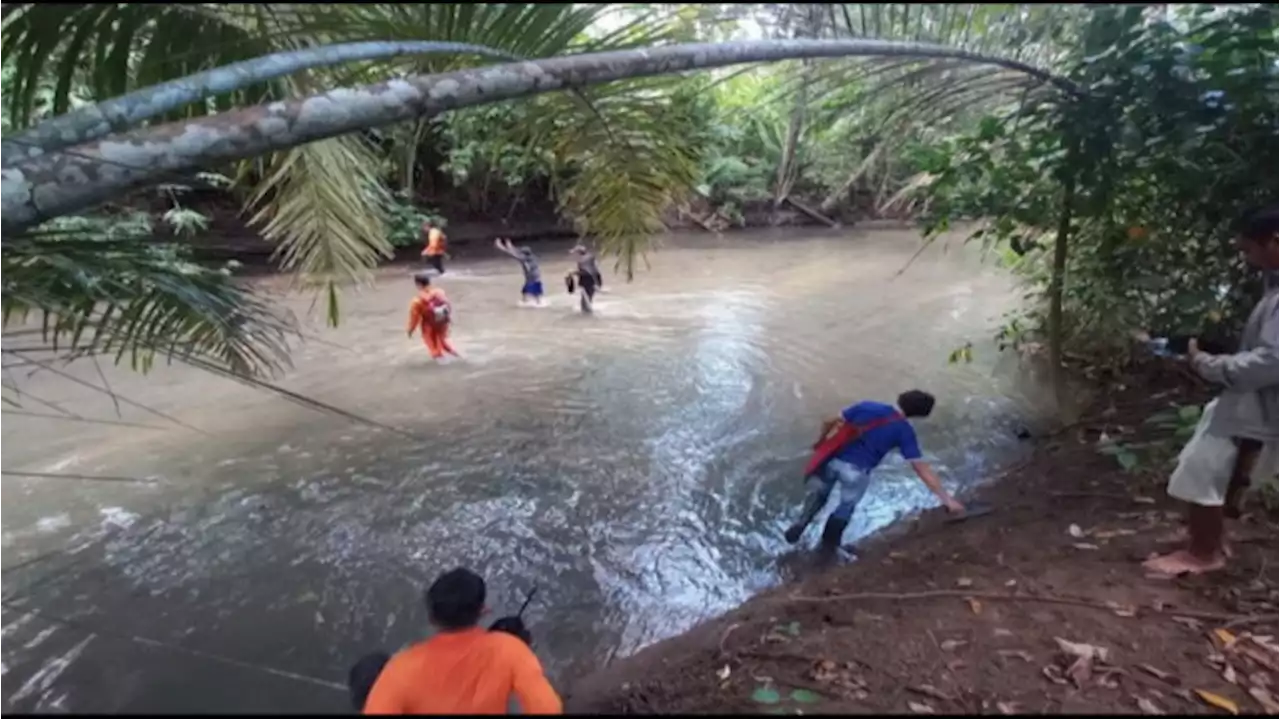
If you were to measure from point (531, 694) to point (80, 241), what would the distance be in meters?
2.04

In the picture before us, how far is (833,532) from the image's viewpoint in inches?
220

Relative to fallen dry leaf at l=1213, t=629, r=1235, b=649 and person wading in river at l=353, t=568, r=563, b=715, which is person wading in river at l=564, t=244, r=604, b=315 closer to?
fallen dry leaf at l=1213, t=629, r=1235, b=649

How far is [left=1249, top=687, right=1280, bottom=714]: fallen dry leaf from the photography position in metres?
2.97

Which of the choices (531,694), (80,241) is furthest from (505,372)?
(531,694)

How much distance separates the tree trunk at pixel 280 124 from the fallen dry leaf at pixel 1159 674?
98.0 inches

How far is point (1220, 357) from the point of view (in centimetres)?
346

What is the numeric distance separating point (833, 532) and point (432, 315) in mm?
5341

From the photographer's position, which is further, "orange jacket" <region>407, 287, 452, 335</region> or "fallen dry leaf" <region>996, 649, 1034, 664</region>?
"orange jacket" <region>407, 287, 452, 335</region>

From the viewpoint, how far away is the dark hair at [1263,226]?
10.7ft

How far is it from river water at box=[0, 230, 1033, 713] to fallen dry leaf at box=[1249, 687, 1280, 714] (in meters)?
2.46

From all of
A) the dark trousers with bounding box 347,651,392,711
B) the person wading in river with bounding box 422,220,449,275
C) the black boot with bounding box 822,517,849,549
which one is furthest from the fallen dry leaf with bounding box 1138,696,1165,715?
the person wading in river with bounding box 422,220,449,275

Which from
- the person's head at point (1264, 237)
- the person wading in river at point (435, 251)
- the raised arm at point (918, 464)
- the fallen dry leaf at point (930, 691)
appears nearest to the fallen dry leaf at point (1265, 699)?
the fallen dry leaf at point (930, 691)

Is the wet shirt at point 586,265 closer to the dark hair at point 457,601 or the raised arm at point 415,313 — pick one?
the raised arm at point 415,313

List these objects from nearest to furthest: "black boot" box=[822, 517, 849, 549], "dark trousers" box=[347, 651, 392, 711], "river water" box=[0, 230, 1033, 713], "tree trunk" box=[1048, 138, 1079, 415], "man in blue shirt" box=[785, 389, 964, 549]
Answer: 1. "dark trousers" box=[347, 651, 392, 711]
2. "river water" box=[0, 230, 1033, 713]
3. "man in blue shirt" box=[785, 389, 964, 549]
4. "black boot" box=[822, 517, 849, 549]
5. "tree trunk" box=[1048, 138, 1079, 415]
